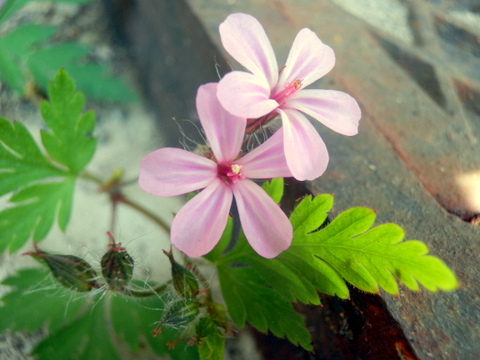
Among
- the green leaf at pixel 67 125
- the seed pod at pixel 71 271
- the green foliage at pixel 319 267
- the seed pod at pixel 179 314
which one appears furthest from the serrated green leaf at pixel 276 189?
the green leaf at pixel 67 125

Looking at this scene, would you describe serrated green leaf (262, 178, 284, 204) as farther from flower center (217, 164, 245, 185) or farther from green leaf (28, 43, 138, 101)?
green leaf (28, 43, 138, 101)

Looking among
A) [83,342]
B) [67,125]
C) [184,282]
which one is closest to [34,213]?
[67,125]

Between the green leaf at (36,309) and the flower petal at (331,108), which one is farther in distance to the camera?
the green leaf at (36,309)

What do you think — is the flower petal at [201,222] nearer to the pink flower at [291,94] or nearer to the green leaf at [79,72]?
the pink flower at [291,94]

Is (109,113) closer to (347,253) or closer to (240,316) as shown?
(240,316)

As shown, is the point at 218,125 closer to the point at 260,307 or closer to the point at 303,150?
the point at 303,150

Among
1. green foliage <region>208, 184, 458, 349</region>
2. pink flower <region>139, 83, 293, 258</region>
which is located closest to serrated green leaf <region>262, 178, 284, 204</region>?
green foliage <region>208, 184, 458, 349</region>

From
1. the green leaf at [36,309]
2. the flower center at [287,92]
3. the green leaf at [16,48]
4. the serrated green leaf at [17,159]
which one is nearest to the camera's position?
the flower center at [287,92]
